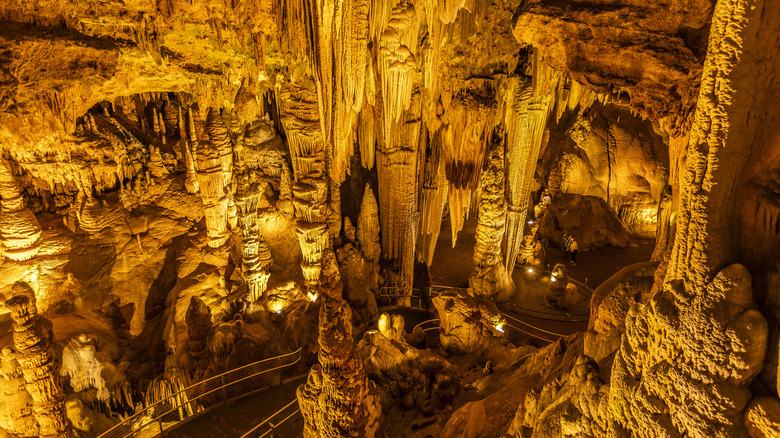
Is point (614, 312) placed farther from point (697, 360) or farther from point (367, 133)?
point (367, 133)

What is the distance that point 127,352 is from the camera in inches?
308

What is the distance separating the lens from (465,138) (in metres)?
7.70

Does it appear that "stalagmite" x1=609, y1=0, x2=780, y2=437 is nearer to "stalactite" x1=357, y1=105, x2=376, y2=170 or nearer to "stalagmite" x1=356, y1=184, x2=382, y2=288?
"stalactite" x1=357, y1=105, x2=376, y2=170


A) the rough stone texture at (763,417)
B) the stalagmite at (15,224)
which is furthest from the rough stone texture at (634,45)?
the stalagmite at (15,224)

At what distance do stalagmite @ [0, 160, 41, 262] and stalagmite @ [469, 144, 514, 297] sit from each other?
805 cm

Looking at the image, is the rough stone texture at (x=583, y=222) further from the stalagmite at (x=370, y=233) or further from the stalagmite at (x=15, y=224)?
the stalagmite at (x=15, y=224)

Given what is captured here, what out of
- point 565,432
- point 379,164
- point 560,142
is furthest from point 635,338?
point 560,142

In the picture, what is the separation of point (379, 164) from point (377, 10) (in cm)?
411

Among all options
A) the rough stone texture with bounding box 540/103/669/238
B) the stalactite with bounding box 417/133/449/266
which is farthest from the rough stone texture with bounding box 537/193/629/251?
the stalactite with bounding box 417/133/449/266

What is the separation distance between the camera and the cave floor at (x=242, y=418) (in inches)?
227

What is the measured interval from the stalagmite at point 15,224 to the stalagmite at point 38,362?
2.86 meters

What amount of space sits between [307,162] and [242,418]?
165 inches

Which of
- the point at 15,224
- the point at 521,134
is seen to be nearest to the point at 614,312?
the point at 521,134

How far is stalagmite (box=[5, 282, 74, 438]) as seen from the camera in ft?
13.5
